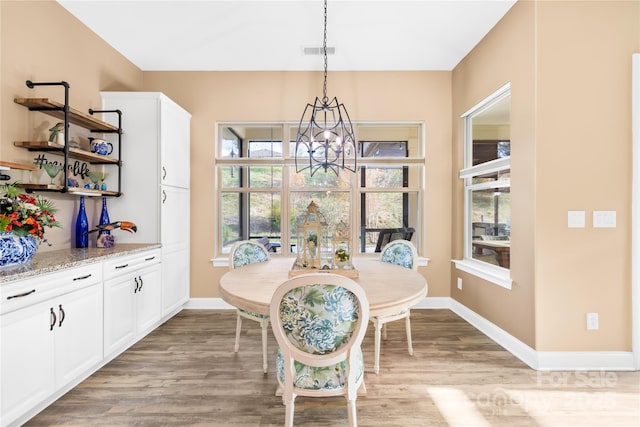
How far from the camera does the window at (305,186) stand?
4082 millimetres

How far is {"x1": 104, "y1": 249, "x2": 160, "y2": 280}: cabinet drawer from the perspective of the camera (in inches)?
99.0

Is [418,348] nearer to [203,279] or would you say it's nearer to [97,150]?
[203,279]

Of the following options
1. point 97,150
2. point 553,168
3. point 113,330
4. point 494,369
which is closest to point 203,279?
point 113,330

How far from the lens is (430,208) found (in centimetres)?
404

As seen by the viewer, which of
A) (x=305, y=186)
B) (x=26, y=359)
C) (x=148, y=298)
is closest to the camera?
(x=26, y=359)

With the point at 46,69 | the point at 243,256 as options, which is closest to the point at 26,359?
the point at 243,256

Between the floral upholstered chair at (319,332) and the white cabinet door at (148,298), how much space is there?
1.96 meters

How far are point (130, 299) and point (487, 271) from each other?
326 cm

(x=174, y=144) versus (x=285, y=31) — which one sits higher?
(x=285, y=31)

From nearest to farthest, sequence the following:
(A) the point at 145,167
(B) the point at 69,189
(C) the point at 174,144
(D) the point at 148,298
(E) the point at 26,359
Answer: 1. (E) the point at 26,359
2. (B) the point at 69,189
3. (D) the point at 148,298
4. (A) the point at 145,167
5. (C) the point at 174,144

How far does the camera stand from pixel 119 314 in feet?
8.69

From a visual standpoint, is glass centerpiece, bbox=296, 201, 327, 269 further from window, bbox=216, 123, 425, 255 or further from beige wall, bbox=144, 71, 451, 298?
beige wall, bbox=144, 71, 451, 298

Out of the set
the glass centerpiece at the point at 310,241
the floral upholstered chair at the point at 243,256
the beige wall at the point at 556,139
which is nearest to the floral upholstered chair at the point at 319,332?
the glass centerpiece at the point at 310,241

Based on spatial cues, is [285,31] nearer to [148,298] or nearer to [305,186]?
[305,186]
